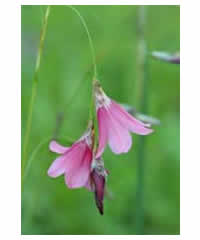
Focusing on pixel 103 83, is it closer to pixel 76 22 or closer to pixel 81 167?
pixel 76 22

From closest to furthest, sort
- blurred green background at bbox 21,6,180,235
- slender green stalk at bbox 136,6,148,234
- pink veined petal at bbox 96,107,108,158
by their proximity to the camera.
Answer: pink veined petal at bbox 96,107,108,158 → slender green stalk at bbox 136,6,148,234 → blurred green background at bbox 21,6,180,235

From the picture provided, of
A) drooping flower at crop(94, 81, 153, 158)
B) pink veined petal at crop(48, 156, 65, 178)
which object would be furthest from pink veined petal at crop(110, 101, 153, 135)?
pink veined petal at crop(48, 156, 65, 178)

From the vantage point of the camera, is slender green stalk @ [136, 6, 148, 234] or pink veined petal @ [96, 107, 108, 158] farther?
slender green stalk @ [136, 6, 148, 234]

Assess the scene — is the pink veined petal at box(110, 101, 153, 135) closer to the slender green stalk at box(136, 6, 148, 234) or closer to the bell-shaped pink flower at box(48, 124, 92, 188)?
the bell-shaped pink flower at box(48, 124, 92, 188)

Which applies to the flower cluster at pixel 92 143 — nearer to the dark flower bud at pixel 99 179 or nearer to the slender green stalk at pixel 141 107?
the dark flower bud at pixel 99 179

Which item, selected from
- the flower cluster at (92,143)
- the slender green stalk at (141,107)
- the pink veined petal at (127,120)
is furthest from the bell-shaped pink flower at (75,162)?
the slender green stalk at (141,107)

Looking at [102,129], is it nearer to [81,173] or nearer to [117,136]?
[117,136]
